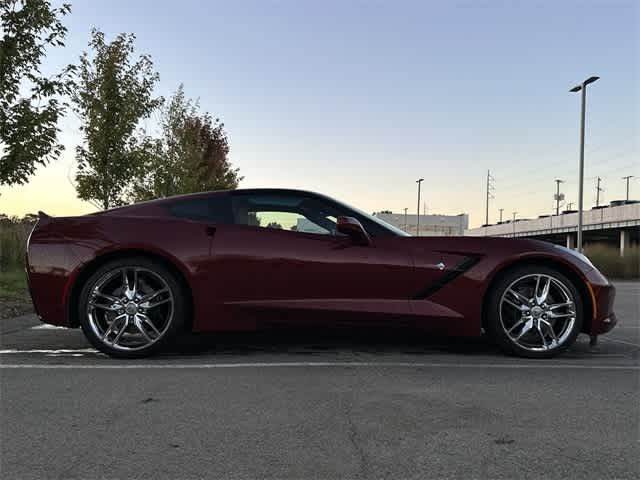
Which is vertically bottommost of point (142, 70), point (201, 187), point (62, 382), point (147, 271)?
point (62, 382)

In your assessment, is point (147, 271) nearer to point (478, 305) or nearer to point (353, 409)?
point (353, 409)

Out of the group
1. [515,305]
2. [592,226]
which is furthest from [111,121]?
[592,226]

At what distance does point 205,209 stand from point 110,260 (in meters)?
0.81

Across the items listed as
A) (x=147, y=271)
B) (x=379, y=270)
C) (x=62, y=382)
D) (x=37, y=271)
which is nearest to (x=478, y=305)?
(x=379, y=270)

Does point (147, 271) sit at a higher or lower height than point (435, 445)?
higher

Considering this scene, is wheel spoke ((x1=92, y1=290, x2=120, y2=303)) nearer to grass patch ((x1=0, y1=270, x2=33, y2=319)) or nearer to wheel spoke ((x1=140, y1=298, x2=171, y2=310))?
wheel spoke ((x1=140, y1=298, x2=171, y2=310))

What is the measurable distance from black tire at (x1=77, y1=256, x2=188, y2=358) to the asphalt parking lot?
0.10 metres

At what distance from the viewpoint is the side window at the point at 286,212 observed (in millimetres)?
4414

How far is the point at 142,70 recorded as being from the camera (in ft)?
44.5

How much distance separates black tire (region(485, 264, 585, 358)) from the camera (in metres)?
4.27

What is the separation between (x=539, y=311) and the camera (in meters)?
4.30

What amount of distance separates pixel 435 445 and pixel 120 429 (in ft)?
4.56

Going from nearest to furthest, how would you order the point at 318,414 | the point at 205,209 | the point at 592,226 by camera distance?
the point at 318,414
the point at 205,209
the point at 592,226

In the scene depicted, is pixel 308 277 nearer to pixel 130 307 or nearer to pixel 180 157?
pixel 130 307
